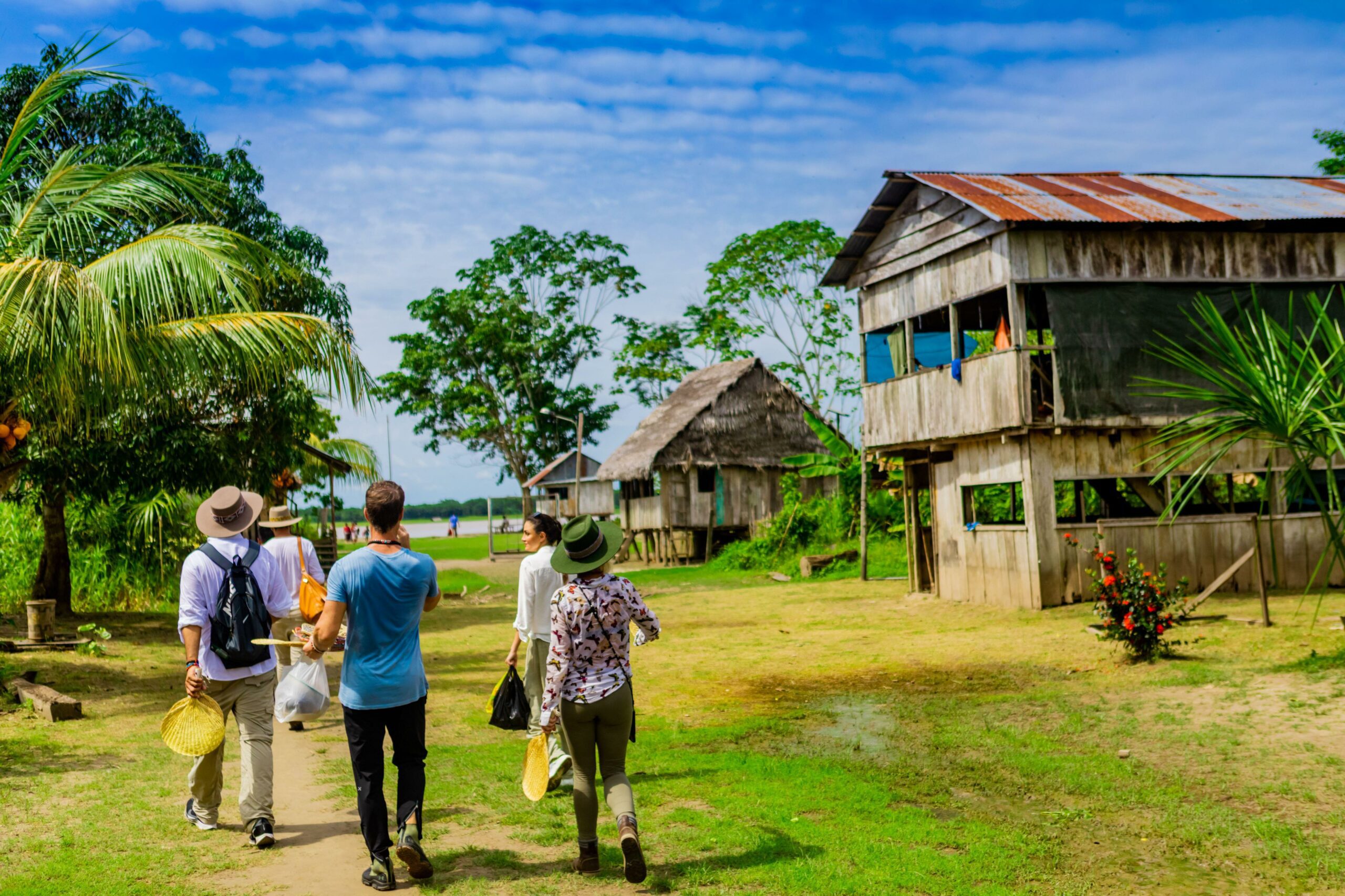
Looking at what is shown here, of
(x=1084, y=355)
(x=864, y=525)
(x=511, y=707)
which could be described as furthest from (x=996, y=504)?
(x=511, y=707)

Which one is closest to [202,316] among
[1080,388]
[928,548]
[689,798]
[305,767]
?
[305,767]

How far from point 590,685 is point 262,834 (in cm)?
206

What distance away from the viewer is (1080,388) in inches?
635

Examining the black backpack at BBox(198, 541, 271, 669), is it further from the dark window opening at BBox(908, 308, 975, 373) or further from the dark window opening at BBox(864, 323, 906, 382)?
the dark window opening at BBox(864, 323, 906, 382)

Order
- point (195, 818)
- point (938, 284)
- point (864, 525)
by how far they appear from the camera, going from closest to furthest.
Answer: point (195, 818) → point (938, 284) → point (864, 525)

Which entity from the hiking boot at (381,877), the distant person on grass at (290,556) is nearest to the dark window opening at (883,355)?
the distant person on grass at (290,556)

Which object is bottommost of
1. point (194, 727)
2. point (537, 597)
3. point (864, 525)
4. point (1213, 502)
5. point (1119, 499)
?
point (194, 727)

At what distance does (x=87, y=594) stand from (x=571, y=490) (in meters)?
29.8

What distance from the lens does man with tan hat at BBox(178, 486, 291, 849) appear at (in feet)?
19.0

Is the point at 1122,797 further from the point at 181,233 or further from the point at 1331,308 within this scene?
the point at 1331,308

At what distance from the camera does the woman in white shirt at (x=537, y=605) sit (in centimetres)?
695

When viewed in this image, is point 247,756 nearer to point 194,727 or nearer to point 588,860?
point 194,727

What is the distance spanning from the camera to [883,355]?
20.1 m

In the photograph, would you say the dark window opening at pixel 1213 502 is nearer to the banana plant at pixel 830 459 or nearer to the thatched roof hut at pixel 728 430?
the banana plant at pixel 830 459
